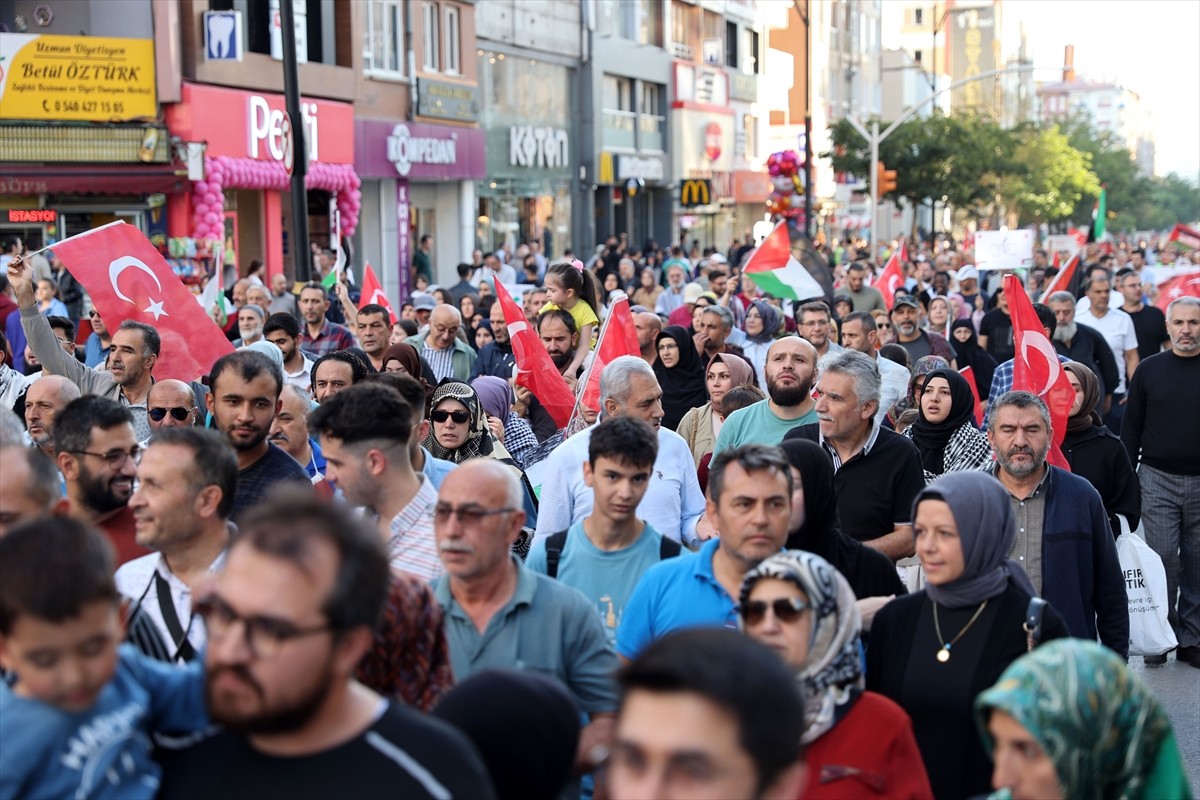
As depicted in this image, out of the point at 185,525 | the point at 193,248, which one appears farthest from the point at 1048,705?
the point at 193,248

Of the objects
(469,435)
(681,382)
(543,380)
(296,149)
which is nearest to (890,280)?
(296,149)

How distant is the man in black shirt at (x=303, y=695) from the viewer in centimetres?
253

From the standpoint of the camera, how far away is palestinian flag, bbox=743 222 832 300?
16.8 metres

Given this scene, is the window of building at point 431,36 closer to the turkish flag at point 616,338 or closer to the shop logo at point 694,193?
the shop logo at point 694,193

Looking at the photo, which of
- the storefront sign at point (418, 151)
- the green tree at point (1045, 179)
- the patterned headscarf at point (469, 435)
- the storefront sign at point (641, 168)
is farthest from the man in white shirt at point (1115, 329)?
the green tree at point (1045, 179)

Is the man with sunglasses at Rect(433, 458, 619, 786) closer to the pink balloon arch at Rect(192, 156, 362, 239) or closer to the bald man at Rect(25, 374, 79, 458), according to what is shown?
the bald man at Rect(25, 374, 79, 458)

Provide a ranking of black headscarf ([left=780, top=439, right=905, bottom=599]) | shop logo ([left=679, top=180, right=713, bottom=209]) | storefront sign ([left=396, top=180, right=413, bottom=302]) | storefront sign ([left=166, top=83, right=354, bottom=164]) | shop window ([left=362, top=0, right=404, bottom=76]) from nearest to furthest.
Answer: black headscarf ([left=780, top=439, right=905, bottom=599]) → storefront sign ([left=166, top=83, right=354, bottom=164]) → shop window ([left=362, top=0, right=404, bottom=76]) → storefront sign ([left=396, top=180, right=413, bottom=302]) → shop logo ([left=679, top=180, right=713, bottom=209])

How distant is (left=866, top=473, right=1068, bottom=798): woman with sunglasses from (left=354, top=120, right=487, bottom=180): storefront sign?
26.3 m

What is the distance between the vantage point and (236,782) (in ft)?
8.46

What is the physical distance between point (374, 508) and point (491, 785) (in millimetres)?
2490

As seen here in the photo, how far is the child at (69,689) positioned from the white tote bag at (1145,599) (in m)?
5.29

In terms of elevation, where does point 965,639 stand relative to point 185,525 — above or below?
below

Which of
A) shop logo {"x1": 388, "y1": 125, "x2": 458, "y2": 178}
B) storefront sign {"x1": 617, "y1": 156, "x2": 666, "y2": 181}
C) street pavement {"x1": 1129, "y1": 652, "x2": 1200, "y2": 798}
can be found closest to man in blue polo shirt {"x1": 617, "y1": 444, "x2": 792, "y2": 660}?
street pavement {"x1": 1129, "y1": 652, "x2": 1200, "y2": 798}

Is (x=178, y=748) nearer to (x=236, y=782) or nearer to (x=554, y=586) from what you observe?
(x=236, y=782)
